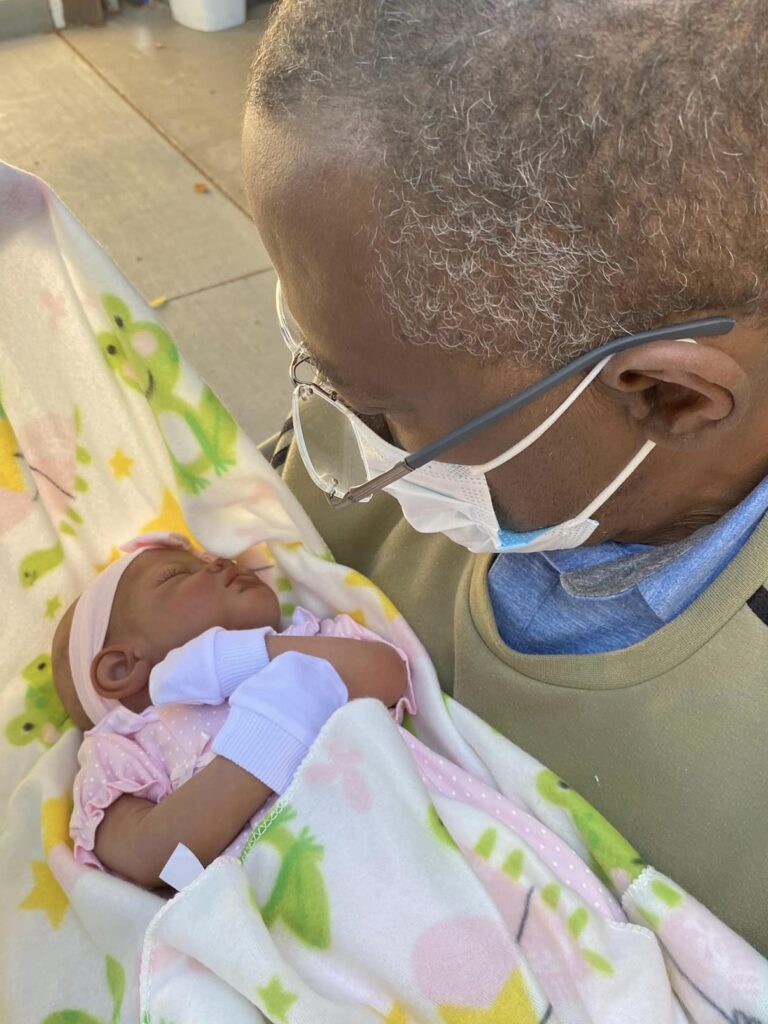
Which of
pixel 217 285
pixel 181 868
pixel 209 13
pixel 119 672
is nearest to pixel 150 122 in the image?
pixel 209 13

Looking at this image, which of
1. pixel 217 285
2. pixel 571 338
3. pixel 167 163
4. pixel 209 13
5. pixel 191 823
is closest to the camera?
pixel 571 338

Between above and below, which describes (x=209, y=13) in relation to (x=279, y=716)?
above

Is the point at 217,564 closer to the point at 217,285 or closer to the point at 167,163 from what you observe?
the point at 217,285

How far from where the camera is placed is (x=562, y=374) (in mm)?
837

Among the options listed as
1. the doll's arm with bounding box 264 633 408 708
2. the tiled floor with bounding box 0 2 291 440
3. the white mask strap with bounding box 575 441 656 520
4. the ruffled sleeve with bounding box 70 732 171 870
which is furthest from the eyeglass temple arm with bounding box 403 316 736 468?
the tiled floor with bounding box 0 2 291 440

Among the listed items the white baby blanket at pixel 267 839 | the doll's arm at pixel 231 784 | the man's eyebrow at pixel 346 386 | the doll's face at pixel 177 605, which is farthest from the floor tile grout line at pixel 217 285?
the man's eyebrow at pixel 346 386

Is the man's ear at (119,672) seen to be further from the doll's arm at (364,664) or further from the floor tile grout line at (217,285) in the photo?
the floor tile grout line at (217,285)

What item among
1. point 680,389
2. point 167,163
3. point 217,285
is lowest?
point 217,285

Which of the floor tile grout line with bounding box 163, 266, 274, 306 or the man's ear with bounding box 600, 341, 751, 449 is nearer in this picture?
the man's ear with bounding box 600, 341, 751, 449

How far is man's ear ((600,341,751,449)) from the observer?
0.79 metres

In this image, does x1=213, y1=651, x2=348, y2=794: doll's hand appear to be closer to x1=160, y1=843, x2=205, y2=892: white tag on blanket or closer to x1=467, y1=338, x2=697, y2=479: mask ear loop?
x1=160, y1=843, x2=205, y2=892: white tag on blanket

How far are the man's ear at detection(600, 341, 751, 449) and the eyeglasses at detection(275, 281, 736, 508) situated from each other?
14mm

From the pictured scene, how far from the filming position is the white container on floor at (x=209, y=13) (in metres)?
4.34

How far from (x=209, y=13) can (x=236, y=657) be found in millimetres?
3992
